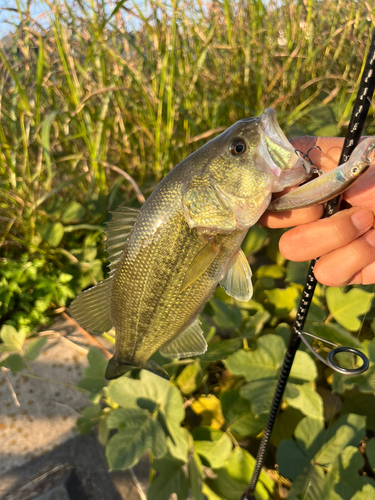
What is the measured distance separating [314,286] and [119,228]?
0.82 metres

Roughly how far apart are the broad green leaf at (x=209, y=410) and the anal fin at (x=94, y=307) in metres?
0.82

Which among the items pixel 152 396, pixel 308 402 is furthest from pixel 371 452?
pixel 152 396

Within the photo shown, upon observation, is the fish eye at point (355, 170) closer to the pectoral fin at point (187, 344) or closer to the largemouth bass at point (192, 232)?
the largemouth bass at point (192, 232)

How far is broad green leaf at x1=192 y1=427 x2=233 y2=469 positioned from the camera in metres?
1.46

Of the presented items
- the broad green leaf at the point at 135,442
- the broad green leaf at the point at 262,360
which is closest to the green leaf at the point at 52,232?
the broad green leaf at the point at 135,442

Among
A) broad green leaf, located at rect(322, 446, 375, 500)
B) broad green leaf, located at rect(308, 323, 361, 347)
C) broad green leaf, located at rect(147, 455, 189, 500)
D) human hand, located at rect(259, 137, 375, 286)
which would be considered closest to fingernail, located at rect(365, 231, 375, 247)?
human hand, located at rect(259, 137, 375, 286)

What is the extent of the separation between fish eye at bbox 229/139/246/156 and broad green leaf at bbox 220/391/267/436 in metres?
1.21

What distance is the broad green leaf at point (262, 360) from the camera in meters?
1.58

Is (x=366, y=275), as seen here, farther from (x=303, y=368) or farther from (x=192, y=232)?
(x=192, y=232)

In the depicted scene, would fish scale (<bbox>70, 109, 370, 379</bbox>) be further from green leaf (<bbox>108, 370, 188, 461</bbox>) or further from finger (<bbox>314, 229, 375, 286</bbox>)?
finger (<bbox>314, 229, 375, 286</bbox>)

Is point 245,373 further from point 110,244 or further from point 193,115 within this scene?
point 193,115

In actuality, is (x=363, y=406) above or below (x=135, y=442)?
below

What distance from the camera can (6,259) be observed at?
271 centimetres

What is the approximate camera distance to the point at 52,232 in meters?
2.60
